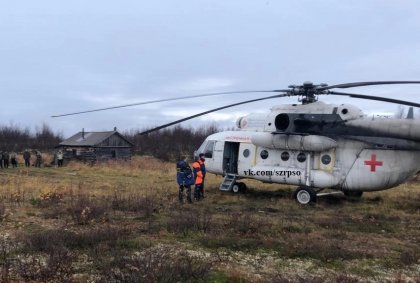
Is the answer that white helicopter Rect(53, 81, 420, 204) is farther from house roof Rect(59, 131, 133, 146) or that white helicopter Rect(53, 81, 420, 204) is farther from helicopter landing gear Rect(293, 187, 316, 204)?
house roof Rect(59, 131, 133, 146)

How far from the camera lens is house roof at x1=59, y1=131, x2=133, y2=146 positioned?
45138 mm

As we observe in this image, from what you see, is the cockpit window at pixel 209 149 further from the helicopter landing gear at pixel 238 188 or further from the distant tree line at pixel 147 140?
the distant tree line at pixel 147 140

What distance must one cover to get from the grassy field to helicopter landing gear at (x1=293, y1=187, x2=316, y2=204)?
30 cm

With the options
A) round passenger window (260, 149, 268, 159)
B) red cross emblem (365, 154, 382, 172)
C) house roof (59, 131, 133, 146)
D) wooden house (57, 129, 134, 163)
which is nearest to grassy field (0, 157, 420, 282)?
red cross emblem (365, 154, 382, 172)

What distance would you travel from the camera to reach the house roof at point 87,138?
45.1m

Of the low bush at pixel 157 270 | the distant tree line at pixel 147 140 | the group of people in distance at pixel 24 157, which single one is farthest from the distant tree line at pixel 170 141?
the low bush at pixel 157 270

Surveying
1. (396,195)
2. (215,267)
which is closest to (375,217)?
(396,195)

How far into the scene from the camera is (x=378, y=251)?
8359mm

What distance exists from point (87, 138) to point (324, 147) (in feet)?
122

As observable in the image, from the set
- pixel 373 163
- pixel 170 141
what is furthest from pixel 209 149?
pixel 170 141

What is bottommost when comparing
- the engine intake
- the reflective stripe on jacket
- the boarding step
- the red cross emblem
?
the boarding step

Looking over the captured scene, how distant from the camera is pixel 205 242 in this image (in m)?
8.48

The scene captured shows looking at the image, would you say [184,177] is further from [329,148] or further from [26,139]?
[26,139]

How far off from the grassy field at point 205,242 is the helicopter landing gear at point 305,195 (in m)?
0.30
